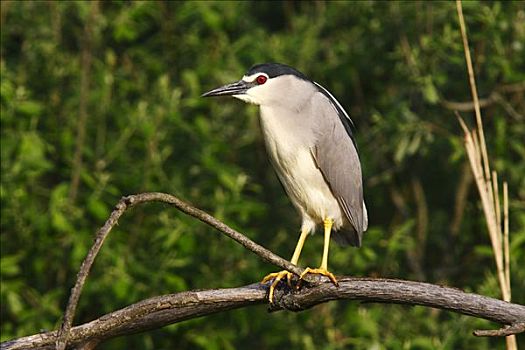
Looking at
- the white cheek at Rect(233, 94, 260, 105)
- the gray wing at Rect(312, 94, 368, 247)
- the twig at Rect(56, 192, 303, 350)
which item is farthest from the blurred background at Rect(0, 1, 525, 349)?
the twig at Rect(56, 192, 303, 350)

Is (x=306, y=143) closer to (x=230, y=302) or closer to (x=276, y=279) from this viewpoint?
(x=276, y=279)

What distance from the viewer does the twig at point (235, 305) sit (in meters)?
2.66

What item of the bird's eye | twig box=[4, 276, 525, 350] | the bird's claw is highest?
the bird's eye

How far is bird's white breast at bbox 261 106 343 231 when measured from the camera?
387 cm

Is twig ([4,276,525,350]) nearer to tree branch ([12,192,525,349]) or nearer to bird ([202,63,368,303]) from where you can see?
tree branch ([12,192,525,349])

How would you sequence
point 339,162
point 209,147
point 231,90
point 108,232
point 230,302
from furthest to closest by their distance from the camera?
point 209,147
point 339,162
point 231,90
point 230,302
point 108,232

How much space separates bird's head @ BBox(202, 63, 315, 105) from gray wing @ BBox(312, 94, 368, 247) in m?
0.16

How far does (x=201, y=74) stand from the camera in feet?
18.6

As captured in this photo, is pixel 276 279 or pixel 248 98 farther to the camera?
pixel 248 98

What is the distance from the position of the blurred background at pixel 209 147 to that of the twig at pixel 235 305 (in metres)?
1.90

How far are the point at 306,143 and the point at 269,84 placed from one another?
26 centimetres

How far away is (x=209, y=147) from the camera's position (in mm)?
5332

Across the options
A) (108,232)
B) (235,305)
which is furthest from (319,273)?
(108,232)

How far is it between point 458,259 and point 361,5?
5.67ft
